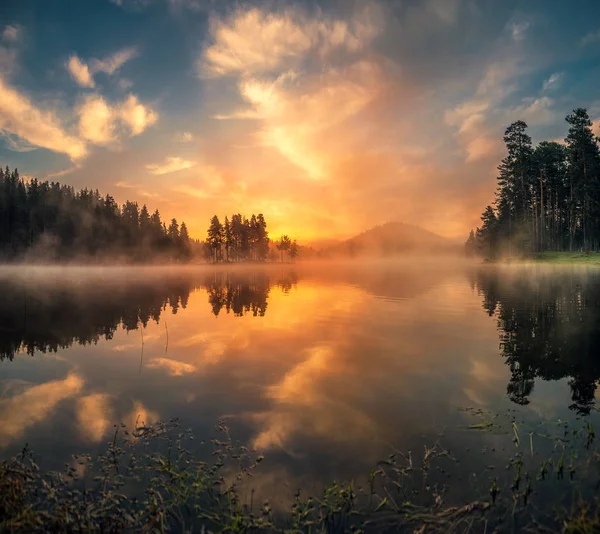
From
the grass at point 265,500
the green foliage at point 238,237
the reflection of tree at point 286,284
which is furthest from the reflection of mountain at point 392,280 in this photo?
the green foliage at point 238,237

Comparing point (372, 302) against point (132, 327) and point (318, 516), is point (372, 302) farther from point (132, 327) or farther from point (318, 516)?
point (318, 516)

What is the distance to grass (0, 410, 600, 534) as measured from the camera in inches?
204

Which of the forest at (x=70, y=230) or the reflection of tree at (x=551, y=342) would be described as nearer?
the reflection of tree at (x=551, y=342)

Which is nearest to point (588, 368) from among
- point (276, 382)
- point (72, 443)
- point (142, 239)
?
point (276, 382)

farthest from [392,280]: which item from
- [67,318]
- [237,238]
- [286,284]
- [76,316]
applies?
[237,238]

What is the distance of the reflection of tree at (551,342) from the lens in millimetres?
11188

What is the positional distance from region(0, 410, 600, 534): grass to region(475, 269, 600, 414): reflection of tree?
4215 mm

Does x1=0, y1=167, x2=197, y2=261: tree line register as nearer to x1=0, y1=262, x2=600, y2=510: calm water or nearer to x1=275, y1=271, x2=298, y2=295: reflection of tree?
x1=275, y1=271, x2=298, y2=295: reflection of tree

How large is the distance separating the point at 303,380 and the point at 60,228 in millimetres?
149645

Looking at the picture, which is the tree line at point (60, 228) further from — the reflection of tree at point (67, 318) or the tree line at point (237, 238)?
the reflection of tree at point (67, 318)

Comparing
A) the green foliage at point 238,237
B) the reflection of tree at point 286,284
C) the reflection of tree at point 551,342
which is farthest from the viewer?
the green foliage at point 238,237

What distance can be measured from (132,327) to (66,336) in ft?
11.3

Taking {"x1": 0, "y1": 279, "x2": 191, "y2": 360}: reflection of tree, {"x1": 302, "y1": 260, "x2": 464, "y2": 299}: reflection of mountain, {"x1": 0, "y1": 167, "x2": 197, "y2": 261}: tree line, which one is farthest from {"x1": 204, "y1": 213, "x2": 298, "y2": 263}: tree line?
{"x1": 0, "y1": 279, "x2": 191, "y2": 360}: reflection of tree

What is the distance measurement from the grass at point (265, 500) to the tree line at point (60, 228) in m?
150
